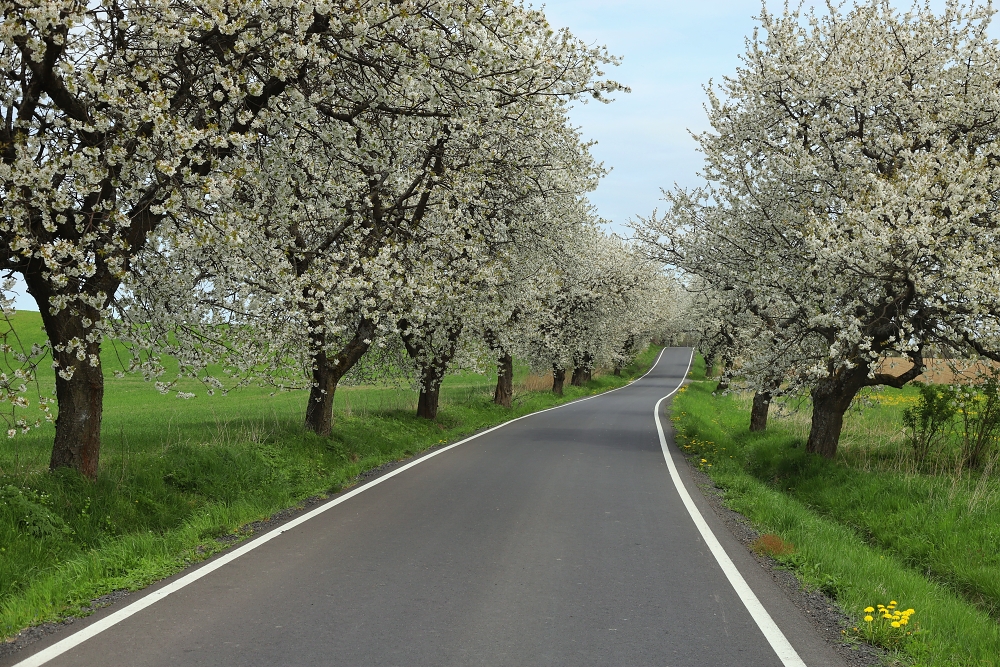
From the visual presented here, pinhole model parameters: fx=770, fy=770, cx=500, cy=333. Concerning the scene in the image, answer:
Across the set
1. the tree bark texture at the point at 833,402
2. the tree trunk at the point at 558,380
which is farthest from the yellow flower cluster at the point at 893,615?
the tree trunk at the point at 558,380

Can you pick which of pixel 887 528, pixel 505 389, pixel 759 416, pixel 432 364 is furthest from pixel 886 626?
pixel 505 389

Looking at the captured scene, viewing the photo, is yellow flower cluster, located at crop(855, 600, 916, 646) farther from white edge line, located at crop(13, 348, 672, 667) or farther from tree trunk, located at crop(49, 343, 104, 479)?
tree trunk, located at crop(49, 343, 104, 479)

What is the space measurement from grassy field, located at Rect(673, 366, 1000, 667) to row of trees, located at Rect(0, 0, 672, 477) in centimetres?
581

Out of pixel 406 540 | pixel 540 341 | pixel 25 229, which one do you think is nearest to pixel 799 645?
pixel 406 540

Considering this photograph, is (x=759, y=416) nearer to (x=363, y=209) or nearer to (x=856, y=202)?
(x=856, y=202)

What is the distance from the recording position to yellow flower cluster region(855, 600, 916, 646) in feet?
17.4

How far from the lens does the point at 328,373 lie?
1437cm

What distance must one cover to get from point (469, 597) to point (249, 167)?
205 inches

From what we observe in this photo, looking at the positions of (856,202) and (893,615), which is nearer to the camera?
(893,615)

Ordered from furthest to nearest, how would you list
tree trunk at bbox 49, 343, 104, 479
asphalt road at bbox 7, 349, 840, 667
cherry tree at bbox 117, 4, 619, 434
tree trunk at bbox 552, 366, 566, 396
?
1. tree trunk at bbox 552, 366, 566, 396
2. cherry tree at bbox 117, 4, 619, 434
3. tree trunk at bbox 49, 343, 104, 479
4. asphalt road at bbox 7, 349, 840, 667

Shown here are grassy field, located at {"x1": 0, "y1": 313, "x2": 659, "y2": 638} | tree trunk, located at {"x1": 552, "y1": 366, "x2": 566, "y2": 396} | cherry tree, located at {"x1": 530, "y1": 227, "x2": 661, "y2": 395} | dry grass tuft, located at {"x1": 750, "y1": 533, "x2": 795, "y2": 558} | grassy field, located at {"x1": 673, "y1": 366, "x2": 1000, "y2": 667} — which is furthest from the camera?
tree trunk, located at {"x1": 552, "y1": 366, "x2": 566, "y2": 396}

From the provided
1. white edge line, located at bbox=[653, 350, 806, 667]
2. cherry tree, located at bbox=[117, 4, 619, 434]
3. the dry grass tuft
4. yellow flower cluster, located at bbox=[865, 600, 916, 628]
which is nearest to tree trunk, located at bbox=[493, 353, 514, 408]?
cherry tree, located at bbox=[117, 4, 619, 434]

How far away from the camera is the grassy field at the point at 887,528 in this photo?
5742 millimetres

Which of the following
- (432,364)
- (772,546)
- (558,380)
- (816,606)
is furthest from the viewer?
(558,380)
